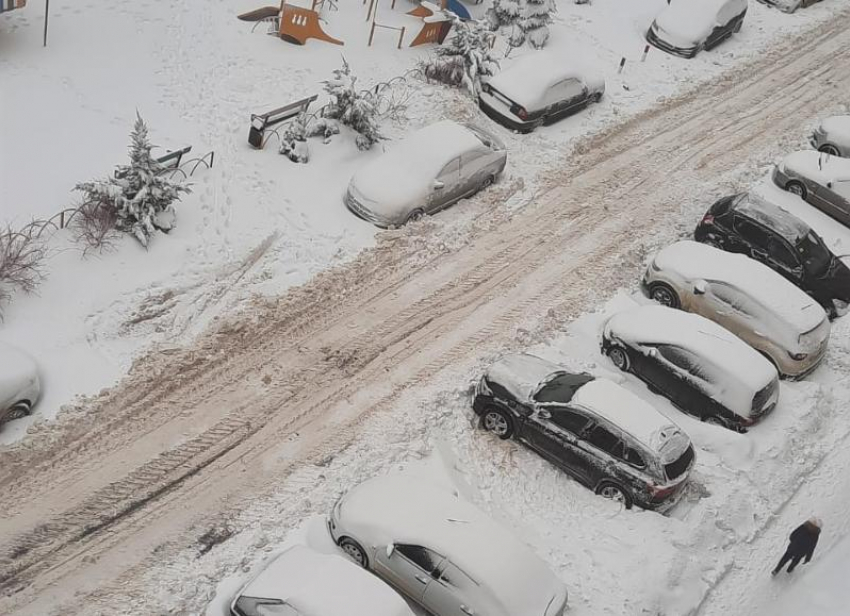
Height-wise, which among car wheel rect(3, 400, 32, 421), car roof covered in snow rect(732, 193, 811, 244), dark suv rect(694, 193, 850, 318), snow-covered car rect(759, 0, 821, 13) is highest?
snow-covered car rect(759, 0, 821, 13)

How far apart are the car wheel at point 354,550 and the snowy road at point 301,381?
3.49 ft

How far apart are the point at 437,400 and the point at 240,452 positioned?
3248mm

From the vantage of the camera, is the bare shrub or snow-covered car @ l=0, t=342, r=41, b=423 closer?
snow-covered car @ l=0, t=342, r=41, b=423

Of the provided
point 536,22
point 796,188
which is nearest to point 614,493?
point 796,188

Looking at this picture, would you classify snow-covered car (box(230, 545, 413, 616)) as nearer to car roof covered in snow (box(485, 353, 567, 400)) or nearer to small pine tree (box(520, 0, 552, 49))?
car roof covered in snow (box(485, 353, 567, 400))

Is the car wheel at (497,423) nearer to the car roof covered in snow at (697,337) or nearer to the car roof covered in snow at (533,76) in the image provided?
the car roof covered in snow at (697,337)

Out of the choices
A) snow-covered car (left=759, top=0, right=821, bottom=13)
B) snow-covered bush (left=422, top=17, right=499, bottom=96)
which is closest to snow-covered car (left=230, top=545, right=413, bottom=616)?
snow-covered bush (left=422, top=17, right=499, bottom=96)

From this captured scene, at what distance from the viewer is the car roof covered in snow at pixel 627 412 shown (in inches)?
525

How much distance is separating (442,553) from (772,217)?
36.3 feet

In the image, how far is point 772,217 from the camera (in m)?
18.5

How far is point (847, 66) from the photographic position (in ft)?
88.0

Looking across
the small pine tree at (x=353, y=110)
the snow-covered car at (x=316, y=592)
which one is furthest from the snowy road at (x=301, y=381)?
the small pine tree at (x=353, y=110)

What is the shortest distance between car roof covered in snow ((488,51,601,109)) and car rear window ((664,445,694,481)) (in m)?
10.4

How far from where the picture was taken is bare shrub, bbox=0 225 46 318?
1449 cm
